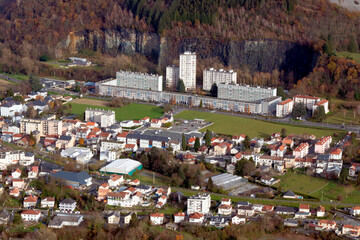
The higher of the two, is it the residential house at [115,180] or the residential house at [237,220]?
the residential house at [115,180]

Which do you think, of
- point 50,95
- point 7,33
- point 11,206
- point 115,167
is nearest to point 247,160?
point 115,167

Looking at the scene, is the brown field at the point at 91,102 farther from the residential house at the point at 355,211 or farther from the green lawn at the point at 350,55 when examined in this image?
the residential house at the point at 355,211

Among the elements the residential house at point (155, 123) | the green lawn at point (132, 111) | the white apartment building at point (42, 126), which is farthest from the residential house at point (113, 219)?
the green lawn at point (132, 111)

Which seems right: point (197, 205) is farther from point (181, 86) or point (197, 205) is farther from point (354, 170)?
point (181, 86)

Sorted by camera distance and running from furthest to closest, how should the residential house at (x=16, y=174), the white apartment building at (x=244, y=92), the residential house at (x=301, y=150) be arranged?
the white apartment building at (x=244, y=92)
the residential house at (x=301, y=150)
the residential house at (x=16, y=174)

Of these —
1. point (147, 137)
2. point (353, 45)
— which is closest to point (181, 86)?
point (147, 137)

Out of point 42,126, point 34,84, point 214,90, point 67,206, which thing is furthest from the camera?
point 34,84
